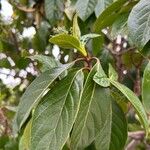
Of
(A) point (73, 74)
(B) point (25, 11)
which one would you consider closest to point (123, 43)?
(B) point (25, 11)

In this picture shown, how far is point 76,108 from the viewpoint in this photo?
96 centimetres

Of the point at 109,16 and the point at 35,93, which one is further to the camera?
the point at 109,16

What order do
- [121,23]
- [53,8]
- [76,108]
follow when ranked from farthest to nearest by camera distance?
[53,8], [121,23], [76,108]

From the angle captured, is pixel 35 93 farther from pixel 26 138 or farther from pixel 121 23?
pixel 121 23

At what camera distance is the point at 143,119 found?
0.93m

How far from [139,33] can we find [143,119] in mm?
197

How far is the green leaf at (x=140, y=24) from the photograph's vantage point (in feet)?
3.17

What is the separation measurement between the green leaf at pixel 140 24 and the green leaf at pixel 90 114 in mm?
116

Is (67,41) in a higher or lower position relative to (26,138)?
higher

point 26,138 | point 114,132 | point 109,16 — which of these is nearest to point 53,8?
point 109,16

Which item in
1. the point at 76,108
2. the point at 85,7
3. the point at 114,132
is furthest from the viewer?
the point at 85,7

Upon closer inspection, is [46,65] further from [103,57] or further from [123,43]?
[123,43]

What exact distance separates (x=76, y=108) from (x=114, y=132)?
167mm

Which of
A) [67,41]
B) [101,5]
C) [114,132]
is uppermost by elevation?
[67,41]
